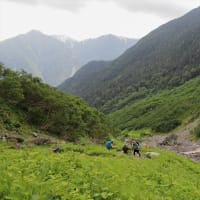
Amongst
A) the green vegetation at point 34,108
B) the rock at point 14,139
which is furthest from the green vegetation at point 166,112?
the rock at point 14,139

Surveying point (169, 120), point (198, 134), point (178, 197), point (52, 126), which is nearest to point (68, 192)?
point (178, 197)

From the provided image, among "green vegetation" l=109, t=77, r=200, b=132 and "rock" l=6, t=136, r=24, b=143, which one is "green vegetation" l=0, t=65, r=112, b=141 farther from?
"green vegetation" l=109, t=77, r=200, b=132

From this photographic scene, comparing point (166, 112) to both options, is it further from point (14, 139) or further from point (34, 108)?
point (14, 139)

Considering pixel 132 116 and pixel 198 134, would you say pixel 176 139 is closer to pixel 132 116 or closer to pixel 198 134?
pixel 198 134

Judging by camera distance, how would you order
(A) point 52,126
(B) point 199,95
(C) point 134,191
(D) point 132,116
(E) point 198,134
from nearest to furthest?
(C) point 134,191, (A) point 52,126, (E) point 198,134, (B) point 199,95, (D) point 132,116

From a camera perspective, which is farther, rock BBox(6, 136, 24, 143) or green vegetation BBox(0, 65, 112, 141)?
green vegetation BBox(0, 65, 112, 141)

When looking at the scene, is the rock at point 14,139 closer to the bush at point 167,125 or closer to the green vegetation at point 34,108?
the green vegetation at point 34,108

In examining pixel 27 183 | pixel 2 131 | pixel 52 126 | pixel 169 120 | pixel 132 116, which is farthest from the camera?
pixel 132 116

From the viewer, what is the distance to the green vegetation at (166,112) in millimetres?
148250

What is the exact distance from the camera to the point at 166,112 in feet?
551

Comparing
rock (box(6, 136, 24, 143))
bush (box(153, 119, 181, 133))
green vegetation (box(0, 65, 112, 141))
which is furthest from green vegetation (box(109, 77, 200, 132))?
rock (box(6, 136, 24, 143))

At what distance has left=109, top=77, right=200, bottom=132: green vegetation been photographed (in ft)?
486

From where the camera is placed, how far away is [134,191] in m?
12.8

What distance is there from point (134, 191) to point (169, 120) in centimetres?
14004
